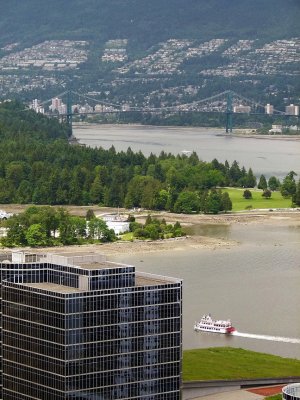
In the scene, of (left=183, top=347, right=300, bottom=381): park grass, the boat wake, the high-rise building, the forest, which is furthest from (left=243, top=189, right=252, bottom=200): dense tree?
the high-rise building

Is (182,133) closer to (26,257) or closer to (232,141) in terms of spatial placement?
(232,141)

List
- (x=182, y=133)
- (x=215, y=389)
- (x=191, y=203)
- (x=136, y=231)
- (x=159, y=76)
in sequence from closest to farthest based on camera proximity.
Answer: (x=215, y=389)
(x=136, y=231)
(x=191, y=203)
(x=182, y=133)
(x=159, y=76)

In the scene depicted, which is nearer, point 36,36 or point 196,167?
point 196,167

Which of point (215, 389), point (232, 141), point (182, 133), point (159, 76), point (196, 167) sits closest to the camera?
point (215, 389)

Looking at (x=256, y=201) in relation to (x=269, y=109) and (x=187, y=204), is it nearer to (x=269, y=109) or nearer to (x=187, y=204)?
(x=187, y=204)

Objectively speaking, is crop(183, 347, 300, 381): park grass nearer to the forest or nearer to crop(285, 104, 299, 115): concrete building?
the forest

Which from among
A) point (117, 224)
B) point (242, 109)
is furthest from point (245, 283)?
point (242, 109)

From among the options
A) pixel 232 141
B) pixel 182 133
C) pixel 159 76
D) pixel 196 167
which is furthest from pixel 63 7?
pixel 196 167
